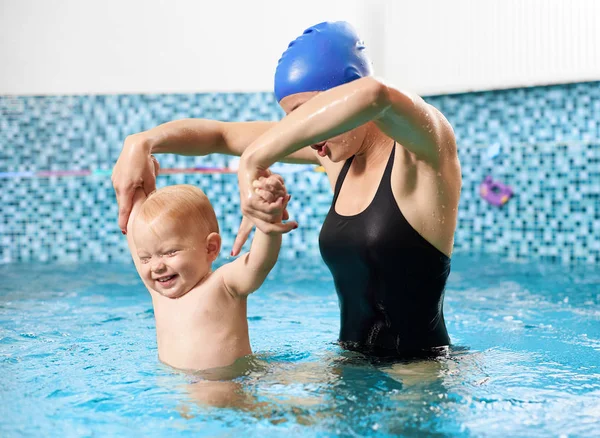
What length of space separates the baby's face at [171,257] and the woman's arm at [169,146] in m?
0.18

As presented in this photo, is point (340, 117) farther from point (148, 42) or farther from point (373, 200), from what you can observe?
point (148, 42)

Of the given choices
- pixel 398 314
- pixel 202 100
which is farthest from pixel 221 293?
pixel 202 100

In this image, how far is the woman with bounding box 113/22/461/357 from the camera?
2.44 metres

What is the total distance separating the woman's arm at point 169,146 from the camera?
118 inches

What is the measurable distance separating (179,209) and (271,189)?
34.2 inches

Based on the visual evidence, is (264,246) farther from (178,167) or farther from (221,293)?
(178,167)

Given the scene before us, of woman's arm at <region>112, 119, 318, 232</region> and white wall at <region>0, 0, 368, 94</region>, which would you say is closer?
woman's arm at <region>112, 119, 318, 232</region>

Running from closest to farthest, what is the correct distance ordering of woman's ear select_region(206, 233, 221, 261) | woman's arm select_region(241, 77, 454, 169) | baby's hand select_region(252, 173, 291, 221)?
woman's arm select_region(241, 77, 454, 169) → baby's hand select_region(252, 173, 291, 221) → woman's ear select_region(206, 233, 221, 261)

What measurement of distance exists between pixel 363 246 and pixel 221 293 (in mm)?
578

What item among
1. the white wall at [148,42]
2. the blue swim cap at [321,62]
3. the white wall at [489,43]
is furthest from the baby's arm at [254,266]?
the white wall at [148,42]

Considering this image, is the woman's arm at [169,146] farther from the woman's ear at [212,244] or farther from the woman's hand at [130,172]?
the woman's ear at [212,244]

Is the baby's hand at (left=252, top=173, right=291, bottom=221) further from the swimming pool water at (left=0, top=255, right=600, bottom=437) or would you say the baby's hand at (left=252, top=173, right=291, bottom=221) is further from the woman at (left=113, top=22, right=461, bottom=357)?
the swimming pool water at (left=0, top=255, right=600, bottom=437)

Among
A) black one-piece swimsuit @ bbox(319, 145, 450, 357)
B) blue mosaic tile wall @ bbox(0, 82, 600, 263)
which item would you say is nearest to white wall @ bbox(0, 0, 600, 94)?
blue mosaic tile wall @ bbox(0, 82, 600, 263)

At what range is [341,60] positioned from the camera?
2.69m
